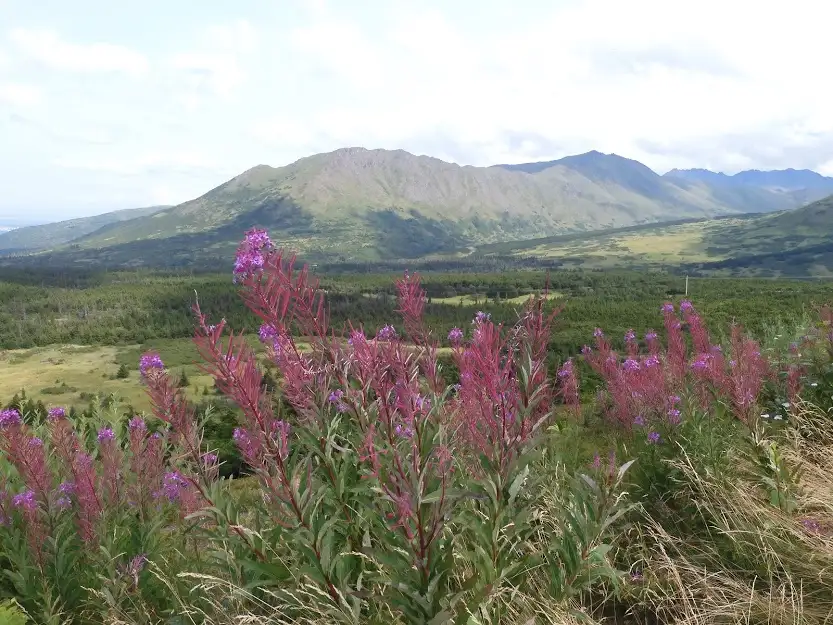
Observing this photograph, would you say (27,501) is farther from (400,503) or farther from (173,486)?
(400,503)

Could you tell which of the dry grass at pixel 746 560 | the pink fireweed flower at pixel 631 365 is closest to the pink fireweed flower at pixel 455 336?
the dry grass at pixel 746 560

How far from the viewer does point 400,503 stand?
2502mm

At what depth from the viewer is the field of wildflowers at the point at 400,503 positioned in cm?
309

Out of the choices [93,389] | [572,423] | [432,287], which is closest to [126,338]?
[93,389]

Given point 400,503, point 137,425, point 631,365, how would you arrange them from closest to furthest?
point 400,503
point 137,425
point 631,365

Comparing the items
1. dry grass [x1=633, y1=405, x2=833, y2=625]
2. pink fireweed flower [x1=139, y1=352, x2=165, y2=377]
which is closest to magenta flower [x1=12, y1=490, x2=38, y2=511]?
pink fireweed flower [x1=139, y1=352, x2=165, y2=377]

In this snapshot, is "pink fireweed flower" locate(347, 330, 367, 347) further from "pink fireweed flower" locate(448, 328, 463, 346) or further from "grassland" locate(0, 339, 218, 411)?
"grassland" locate(0, 339, 218, 411)

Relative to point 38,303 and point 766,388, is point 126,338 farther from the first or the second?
point 766,388

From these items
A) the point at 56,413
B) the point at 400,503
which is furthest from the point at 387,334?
the point at 56,413

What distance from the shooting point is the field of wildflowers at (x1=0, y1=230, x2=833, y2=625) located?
10.1 feet

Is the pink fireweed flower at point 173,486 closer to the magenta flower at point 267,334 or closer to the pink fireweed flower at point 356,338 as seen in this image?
the magenta flower at point 267,334

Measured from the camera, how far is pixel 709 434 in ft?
17.6

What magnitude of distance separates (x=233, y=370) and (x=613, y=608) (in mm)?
3651

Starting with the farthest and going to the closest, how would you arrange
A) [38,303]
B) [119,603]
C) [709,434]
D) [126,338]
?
[38,303], [126,338], [709,434], [119,603]
